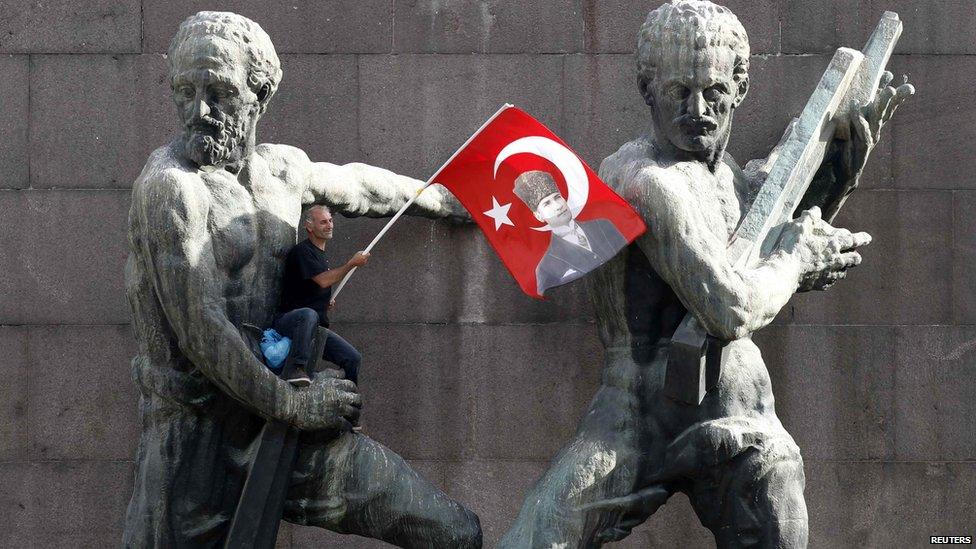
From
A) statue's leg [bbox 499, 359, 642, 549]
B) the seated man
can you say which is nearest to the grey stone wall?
the seated man

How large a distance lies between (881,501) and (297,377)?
369 centimetres

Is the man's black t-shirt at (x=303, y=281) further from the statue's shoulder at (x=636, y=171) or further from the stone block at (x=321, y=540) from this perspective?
the stone block at (x=321, y=540)

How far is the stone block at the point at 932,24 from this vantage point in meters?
12.0

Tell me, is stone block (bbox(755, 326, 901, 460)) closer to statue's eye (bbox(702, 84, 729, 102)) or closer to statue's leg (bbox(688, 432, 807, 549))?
statue's leg (bbox(688, 432, 807, 549))

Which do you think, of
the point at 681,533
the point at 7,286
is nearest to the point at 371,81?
the point at 7,286

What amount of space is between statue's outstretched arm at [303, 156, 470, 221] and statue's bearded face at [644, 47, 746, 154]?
1.62 m

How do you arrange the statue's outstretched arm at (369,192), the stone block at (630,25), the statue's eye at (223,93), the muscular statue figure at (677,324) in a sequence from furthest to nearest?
the stone block at (630,25)
the statue's outstretched arm at (369,192)
the statue's eye at (223,93)
the muscular statue figure at (677,324)

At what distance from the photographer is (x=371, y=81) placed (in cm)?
1191

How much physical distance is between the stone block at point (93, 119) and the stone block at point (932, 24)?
4167 mm

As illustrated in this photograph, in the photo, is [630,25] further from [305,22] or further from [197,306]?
[197,306]

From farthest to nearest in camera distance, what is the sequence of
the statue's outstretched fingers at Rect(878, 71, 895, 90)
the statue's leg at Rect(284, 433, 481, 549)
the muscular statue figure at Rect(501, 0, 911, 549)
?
the statue's outstretched fingers at Rect(878, 71, 895, 90) → the statue's leg at Rect(284, 433, 481, 549) → the muscular statue figure at Rect(501, 0, 911, 549)

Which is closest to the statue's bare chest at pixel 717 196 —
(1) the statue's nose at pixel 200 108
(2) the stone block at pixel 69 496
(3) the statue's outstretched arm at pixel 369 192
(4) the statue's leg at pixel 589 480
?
(4) the statue's leg at pixel 589 480

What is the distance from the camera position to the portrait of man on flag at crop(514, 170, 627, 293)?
1006 cm

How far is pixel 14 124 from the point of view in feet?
38.9
